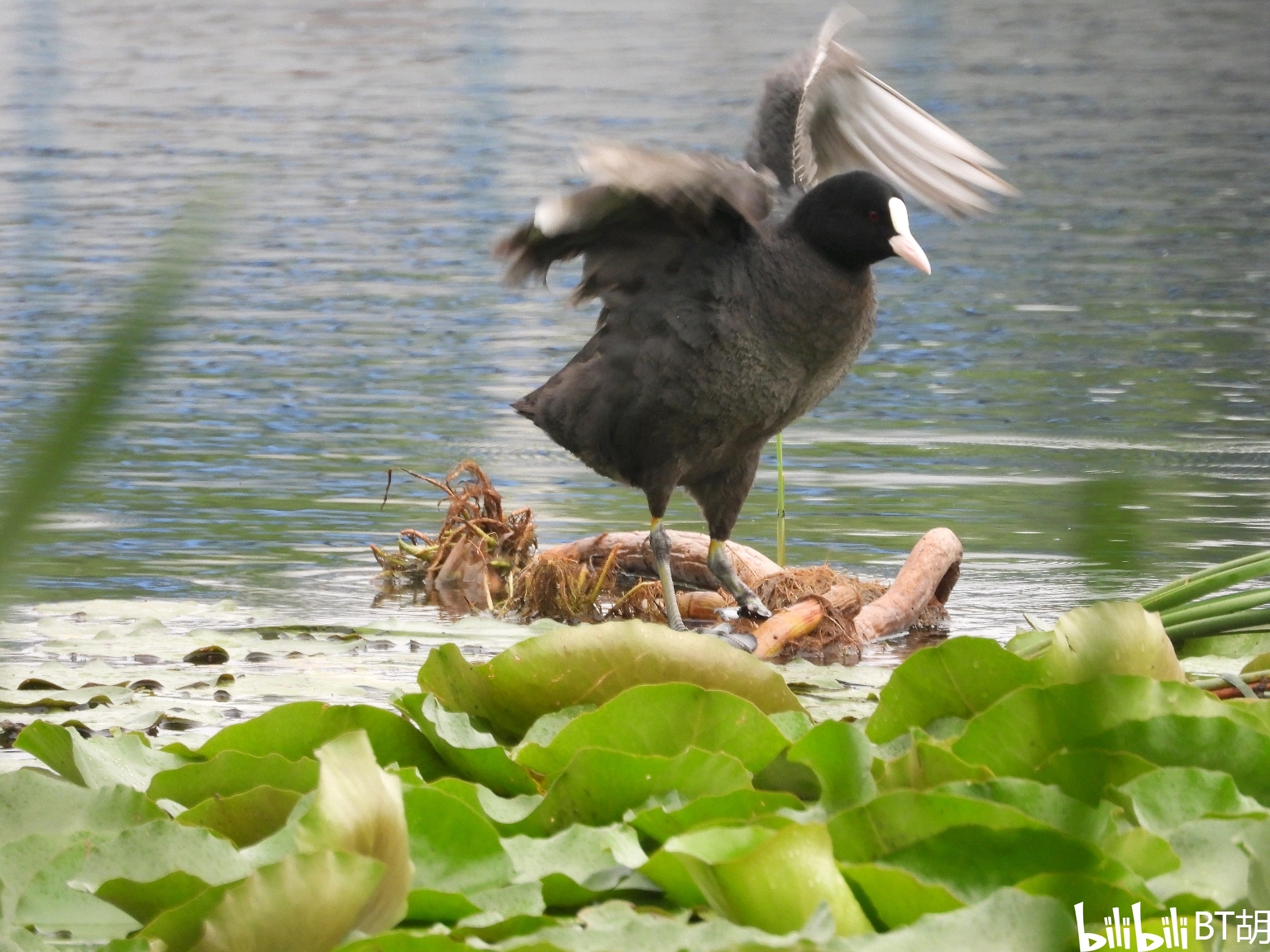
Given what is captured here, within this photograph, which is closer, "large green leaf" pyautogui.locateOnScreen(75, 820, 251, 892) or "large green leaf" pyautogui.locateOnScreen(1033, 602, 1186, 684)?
"large green leaf" pyautogui.locateOnScreen(75, 820, 251, 892)

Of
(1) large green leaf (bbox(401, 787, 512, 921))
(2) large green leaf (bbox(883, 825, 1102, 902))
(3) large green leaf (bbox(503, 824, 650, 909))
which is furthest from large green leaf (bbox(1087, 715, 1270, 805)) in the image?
(1) large green leaf (bbox(401, 787, 512, 921))

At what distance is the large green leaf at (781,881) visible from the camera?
5.98 ft

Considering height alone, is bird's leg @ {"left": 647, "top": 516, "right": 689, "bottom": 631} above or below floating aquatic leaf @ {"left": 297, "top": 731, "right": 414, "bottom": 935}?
below

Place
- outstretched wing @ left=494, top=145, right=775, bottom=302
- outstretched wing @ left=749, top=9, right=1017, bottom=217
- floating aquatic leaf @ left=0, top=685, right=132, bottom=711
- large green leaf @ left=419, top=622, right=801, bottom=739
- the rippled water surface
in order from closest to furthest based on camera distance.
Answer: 1. large green leaf @ left=419, top=622, right=801, bottom=739
2. the rippled water surface
3. floating aquatic leaf @ left=0, top=685, right=132, bottom=711
4. outstretched wing @ left=494, top=145, right=775, bottom=302
5. outstretched wing @ left=749, top=9, right=1017, bottom=217

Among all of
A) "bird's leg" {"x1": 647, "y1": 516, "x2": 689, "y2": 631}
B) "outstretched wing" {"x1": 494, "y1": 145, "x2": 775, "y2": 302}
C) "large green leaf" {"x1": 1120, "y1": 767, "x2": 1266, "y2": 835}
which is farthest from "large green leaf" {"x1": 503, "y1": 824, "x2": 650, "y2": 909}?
"bird's leg" {"x1": 647, "y1": 516, "x2": 689, "y2": 631}

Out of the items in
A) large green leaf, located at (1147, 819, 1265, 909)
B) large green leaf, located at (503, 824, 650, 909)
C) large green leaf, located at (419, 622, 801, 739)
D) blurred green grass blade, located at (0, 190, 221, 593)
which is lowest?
large green leaf, located at (419, 622, 801, 739)

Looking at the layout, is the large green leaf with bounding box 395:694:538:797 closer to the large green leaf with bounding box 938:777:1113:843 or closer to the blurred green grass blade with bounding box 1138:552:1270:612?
the large green leaf with bounding box 938:777:1113:843

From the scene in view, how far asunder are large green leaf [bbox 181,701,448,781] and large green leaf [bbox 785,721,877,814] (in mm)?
621

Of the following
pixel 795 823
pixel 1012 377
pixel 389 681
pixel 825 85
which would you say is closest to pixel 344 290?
pixel 1012 377

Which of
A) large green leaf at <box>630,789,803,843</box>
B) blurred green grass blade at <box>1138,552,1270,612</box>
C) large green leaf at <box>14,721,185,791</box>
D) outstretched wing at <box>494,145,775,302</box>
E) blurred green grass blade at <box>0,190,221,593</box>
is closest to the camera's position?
blurred green grass blade at <box>0,190,221,593</box>

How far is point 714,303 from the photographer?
5242 millimetres

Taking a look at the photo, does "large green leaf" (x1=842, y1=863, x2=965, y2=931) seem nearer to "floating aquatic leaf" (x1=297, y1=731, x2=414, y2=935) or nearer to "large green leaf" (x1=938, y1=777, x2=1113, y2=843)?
"large green leaf" (x1=938, y1=777, x2=1113, y2=843)

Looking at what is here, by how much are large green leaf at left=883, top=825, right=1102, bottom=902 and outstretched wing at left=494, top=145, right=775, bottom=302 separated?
2.81 metres

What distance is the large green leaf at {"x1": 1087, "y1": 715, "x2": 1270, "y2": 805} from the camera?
2303 mm
